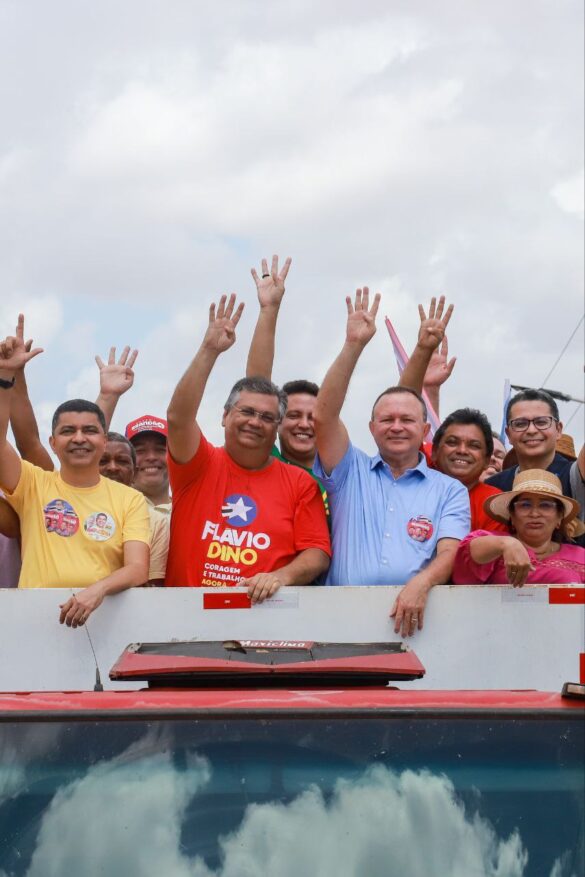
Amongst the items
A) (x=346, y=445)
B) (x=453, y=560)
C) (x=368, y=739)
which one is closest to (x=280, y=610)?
(x=453, y=560)

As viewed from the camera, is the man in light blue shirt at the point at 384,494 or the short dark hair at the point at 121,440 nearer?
the man in light blue shirt at the point at 384,494

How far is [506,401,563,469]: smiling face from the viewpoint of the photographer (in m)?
5.62

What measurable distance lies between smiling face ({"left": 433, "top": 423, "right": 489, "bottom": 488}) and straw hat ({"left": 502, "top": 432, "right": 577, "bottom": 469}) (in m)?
0.61

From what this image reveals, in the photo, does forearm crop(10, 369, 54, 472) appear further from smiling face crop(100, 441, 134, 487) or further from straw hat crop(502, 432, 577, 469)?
straw hat crop(502, 432, 577, 469)

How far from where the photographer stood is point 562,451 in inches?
256

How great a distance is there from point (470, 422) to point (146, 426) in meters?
2.05

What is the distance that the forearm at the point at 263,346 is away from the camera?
5.91 m

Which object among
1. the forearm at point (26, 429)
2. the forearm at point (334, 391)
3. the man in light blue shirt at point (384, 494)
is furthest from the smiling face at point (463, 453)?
the forearm at point (26, 429)

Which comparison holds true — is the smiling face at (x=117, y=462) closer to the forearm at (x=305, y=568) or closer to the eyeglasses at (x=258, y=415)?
the eyeglasses at (x=258, y=415)

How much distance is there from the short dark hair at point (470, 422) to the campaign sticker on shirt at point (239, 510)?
1.23 meters

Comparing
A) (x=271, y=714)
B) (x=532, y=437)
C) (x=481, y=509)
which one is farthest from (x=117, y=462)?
(x=271, y=714)

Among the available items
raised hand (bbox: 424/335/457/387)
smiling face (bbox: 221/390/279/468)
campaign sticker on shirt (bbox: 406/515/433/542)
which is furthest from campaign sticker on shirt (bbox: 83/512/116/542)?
raised hand (bbox: 424/335/457/387)

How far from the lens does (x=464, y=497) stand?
16.2 feet

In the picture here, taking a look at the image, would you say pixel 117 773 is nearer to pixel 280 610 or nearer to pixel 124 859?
pixel 124 859
